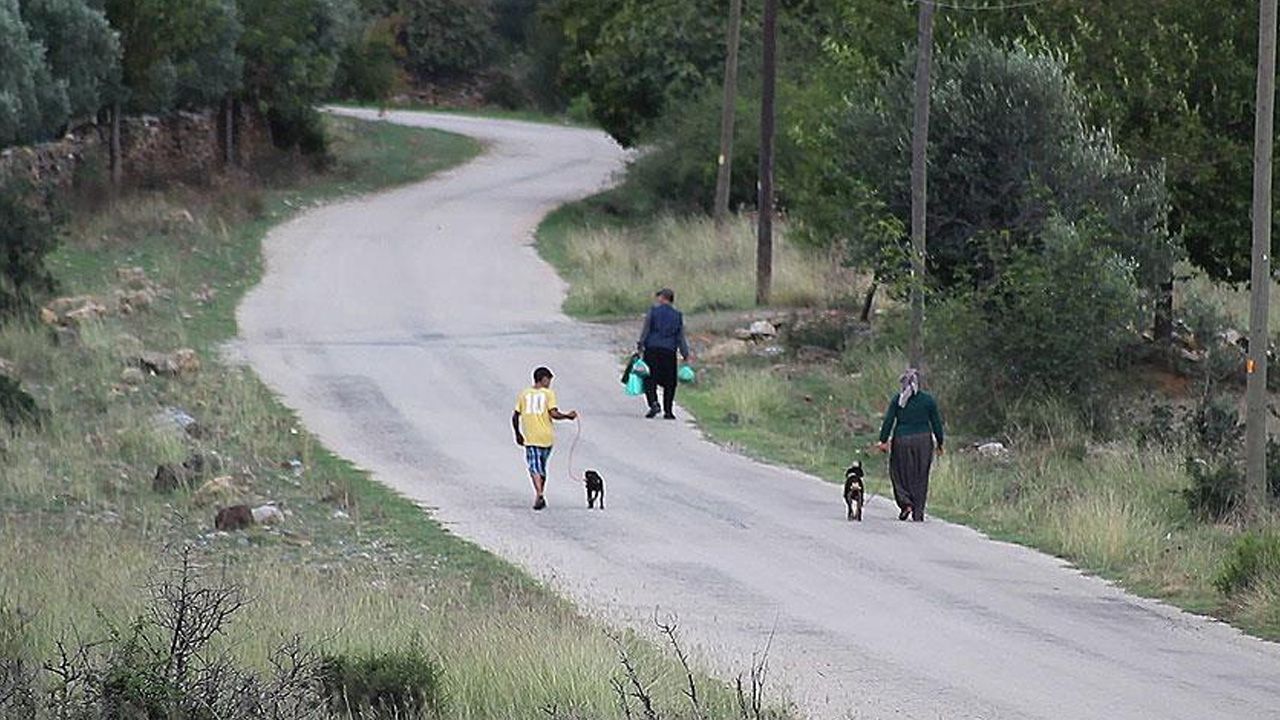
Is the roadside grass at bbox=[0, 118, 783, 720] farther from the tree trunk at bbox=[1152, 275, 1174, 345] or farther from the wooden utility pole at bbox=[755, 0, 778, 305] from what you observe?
the tree trunk at bbox=[1152, 275, 1174, 345]

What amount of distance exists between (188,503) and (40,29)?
20.8 meters

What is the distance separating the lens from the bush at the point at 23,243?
2972 cm

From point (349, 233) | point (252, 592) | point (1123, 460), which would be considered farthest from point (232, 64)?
point (252, 592)

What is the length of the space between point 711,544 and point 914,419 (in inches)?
98.0

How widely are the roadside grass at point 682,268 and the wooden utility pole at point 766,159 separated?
1.40ft

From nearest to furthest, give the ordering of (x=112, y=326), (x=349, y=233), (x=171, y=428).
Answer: (x=171, y=428) < (x=112, y=326) < (x=349, y=233)

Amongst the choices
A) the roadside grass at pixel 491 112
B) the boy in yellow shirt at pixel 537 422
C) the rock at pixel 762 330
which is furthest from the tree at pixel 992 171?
the roadside grass at pixel 491 112

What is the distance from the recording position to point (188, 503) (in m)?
18.6

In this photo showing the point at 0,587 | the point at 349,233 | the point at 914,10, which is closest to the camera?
the point at 0,587

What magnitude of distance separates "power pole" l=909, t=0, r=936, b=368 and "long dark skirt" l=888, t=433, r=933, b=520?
21.8 feet

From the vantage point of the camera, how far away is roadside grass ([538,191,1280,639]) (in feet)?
56.9

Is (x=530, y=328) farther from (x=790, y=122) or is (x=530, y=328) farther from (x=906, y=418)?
(x=906, y=418)

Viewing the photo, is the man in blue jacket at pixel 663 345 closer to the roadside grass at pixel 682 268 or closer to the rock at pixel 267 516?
the rock at pixel 267 516

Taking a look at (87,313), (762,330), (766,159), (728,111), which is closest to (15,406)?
(87,313)
